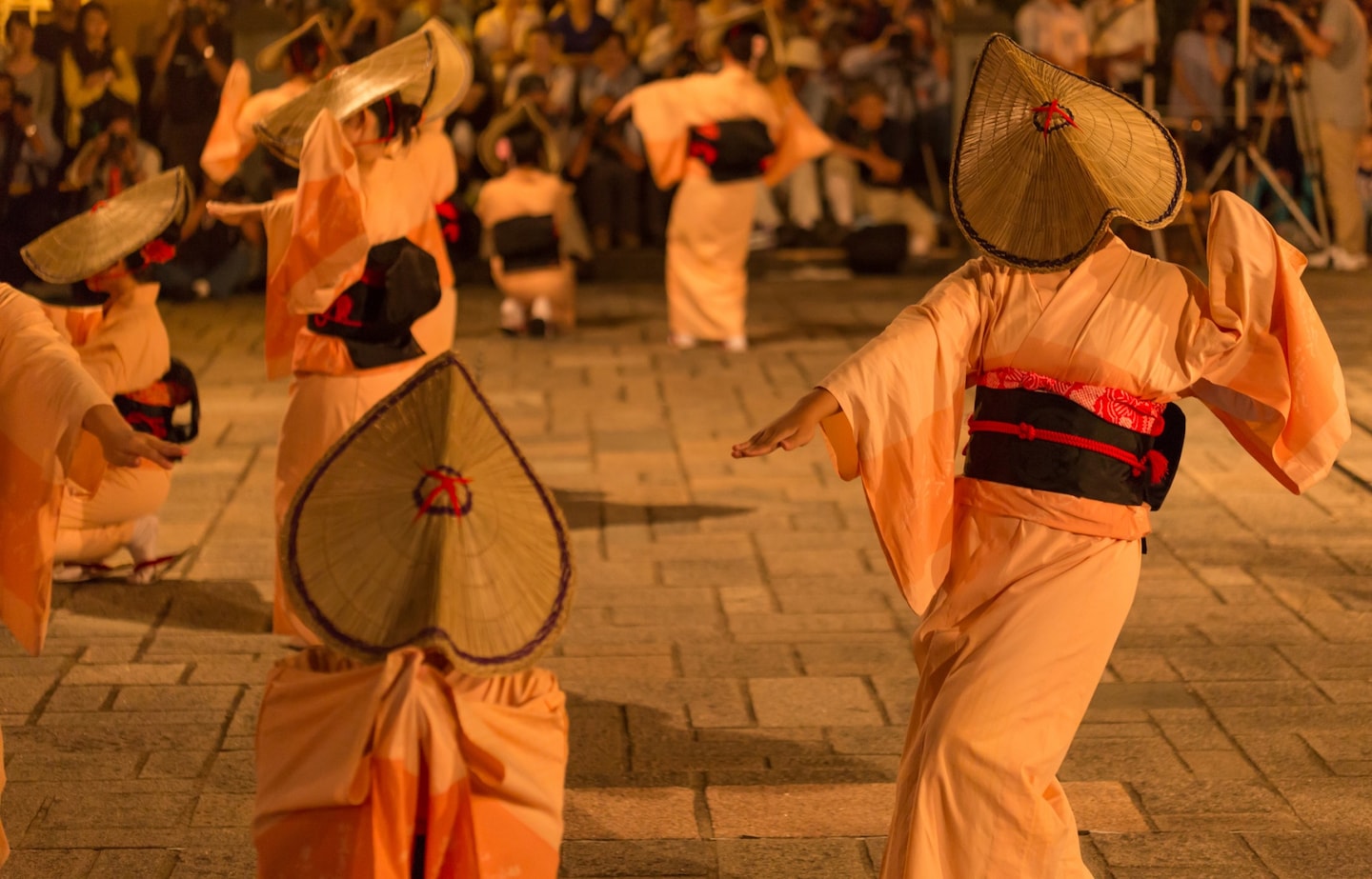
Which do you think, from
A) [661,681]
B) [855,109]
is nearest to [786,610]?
[661,681]

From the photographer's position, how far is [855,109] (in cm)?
1286

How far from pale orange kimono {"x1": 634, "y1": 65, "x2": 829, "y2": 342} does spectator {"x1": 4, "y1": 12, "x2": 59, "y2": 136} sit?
12.8 feet

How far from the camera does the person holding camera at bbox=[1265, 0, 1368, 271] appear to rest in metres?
12.5

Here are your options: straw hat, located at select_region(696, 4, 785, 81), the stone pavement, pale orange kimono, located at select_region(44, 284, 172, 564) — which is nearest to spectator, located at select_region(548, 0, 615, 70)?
straw hat, located at select_region(696, 4, 785, 81)

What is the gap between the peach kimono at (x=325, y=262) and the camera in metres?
5.09

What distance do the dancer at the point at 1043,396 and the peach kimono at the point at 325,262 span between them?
1.94 m

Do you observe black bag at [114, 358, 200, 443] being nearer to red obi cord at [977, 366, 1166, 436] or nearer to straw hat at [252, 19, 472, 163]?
straw hat at [252, 19, 472, 163]

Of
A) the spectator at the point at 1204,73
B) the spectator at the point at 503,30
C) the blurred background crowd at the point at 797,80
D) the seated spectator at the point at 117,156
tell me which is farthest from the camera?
the spectator at the point at 1204,73

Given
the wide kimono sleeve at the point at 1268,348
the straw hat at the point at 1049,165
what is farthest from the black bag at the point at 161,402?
the wide kimono sleeve at the point at 1268,348

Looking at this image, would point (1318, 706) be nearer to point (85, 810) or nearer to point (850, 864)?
point (850, 864)

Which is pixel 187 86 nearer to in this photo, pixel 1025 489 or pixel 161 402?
pixel 161 402

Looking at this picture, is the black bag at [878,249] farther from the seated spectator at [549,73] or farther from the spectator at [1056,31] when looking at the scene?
the seated spectator at [549,73]

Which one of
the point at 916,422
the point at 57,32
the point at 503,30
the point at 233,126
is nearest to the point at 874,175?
the point at 503,30

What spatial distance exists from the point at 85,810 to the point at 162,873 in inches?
18.0
